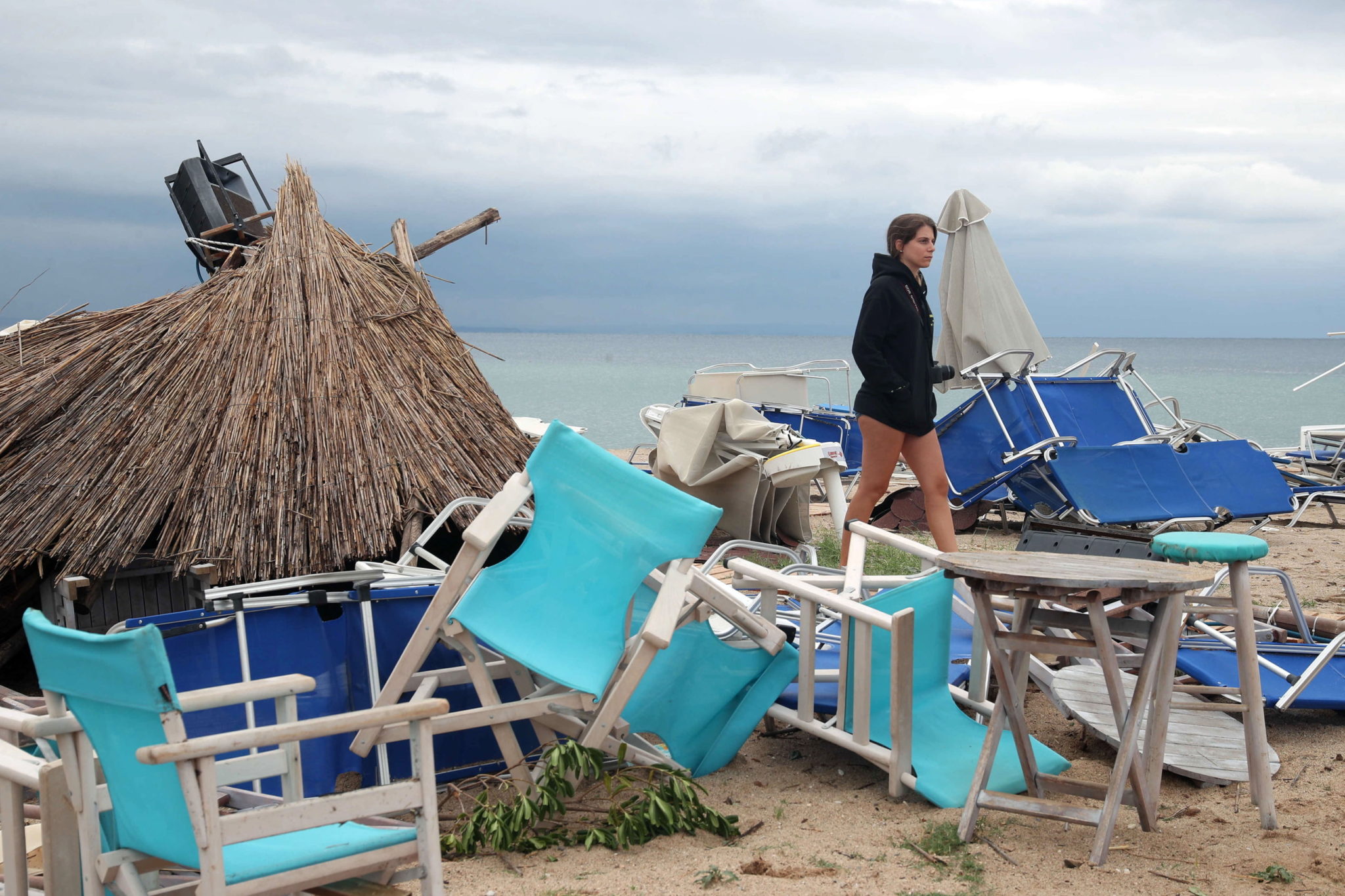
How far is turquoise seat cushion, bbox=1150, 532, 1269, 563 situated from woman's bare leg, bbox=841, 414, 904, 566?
2.19 m

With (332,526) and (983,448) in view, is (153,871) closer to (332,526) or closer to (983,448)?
(332,526)

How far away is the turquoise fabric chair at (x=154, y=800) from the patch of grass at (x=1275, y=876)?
1.95 metres

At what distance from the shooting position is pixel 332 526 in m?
4.75

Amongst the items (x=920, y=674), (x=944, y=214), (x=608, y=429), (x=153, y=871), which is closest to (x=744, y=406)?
(x=944, y=214)

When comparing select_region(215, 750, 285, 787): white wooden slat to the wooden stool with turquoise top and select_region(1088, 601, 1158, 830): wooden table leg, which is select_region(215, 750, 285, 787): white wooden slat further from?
the wooden stool with turquoise top

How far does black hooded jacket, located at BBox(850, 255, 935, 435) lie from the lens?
5.35 metres

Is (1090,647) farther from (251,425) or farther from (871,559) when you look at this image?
(871,559)

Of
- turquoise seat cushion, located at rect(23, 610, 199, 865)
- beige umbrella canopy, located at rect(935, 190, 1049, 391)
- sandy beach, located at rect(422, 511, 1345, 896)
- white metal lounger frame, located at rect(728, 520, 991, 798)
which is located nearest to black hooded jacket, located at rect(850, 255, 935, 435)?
white metal lounger frame, located at rect(728, 520, 991, 798)

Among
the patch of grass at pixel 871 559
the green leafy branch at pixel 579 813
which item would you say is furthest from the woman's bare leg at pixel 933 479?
the green leafy branch at pixel 579 813

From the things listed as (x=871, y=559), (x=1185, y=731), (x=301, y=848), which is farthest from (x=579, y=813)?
(x=871, y=559)

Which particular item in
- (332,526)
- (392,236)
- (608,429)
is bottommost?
(608,429)

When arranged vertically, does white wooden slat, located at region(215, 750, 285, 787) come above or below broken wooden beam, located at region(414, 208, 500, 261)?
below

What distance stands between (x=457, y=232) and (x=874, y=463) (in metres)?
3.34

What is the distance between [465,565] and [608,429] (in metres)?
26.4
